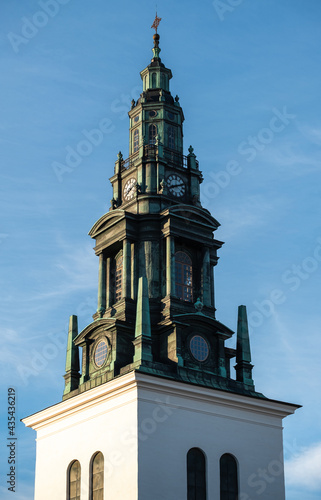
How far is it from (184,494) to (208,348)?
24.6 feet

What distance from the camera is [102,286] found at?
4700 centimetres

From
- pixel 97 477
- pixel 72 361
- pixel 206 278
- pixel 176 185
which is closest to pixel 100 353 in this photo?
pixel 72 361

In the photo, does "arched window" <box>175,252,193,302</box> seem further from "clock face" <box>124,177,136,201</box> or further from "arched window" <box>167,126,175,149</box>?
"arched window" <box>167,126,175,149</box>

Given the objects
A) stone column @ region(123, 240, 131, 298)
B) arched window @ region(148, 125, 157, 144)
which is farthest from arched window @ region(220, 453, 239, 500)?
arched window @ region(148, 125, 157, 144)

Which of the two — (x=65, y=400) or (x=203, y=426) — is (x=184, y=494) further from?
(x=65, y=400)

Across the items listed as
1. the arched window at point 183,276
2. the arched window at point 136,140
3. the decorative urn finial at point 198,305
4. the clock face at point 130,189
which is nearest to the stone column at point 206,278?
the arched window at point 183,276

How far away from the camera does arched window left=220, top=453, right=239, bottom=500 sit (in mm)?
41062

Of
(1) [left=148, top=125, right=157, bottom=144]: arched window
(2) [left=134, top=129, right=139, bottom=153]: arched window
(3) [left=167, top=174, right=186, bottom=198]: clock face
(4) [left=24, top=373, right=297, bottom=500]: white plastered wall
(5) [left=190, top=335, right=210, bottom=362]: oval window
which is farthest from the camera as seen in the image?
(2) [left=134, top=129, right=139, bottom=153]: arched window

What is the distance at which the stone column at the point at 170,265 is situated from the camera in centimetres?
4441

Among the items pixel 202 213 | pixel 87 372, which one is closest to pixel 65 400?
pixel 87 372

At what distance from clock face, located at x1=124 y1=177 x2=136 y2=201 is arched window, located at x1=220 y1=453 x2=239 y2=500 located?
14.8 metres

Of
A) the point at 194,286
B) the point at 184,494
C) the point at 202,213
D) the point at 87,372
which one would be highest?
the point at 202,213

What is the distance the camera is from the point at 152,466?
3869cm

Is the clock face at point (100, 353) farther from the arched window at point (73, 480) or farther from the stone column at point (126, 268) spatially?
the arched window at point (73, 480)
